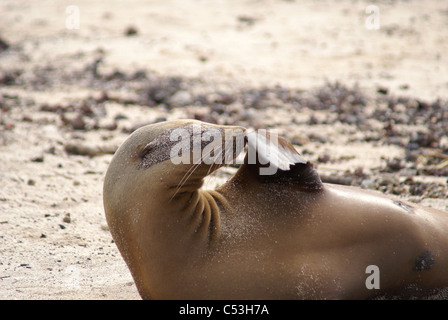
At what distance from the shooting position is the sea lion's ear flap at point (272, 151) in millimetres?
2970

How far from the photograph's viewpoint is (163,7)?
504 inches

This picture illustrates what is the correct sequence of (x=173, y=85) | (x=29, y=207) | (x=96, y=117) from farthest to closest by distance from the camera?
(x=173, y=85)
(x=96, y=117)
(x=29, y=207)

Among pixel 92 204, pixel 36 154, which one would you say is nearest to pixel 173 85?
pixel 36 154

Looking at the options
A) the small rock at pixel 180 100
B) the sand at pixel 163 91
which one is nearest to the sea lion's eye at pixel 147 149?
the sand at pixel 163 91

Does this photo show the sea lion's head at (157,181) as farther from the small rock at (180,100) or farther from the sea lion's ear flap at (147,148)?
the small rock at (180,100)

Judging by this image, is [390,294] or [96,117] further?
[96,117]

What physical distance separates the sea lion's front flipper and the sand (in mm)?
945

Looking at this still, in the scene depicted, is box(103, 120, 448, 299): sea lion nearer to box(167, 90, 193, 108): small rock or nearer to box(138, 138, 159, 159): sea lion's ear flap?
box(138, 138, 159, 159): sea lion's ear flap

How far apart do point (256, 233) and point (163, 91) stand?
16.7ft

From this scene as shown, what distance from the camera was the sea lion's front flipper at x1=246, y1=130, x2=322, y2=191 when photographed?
298 centimetres

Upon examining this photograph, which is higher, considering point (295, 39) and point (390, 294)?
point (295, 39)

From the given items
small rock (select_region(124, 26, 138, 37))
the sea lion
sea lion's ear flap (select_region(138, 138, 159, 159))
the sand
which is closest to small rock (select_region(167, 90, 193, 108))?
the sand

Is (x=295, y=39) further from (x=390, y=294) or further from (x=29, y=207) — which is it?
(x=390, y=294)
